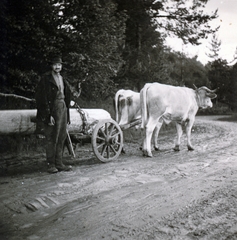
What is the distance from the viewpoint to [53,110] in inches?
220

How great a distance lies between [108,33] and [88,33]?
43.1 inches

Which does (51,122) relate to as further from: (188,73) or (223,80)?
(188,73)

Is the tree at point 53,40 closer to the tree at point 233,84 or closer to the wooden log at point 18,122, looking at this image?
the wooden log at point 18,122

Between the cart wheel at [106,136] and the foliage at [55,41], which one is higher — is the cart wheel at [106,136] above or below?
below

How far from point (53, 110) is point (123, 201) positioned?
8.14 feet

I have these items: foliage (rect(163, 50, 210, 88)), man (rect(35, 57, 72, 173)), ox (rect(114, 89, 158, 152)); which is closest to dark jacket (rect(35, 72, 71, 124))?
man (rect(35, 57, 72, 173))

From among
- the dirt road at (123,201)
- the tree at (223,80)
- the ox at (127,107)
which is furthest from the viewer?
the tree at (223,80)

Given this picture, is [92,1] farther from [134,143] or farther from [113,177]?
[113,177]

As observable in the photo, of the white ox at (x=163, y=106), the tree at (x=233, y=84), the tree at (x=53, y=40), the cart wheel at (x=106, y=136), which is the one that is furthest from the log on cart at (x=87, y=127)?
the tree at (x=233, y=84)

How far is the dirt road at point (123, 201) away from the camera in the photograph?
3.03 meters

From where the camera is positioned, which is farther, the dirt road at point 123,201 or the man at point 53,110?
the man at point 53,110

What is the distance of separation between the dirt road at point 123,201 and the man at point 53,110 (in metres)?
0.40

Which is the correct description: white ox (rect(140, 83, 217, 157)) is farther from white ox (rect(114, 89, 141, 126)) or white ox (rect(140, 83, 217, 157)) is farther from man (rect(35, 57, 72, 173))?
man (rect(35, 57, 72, 173))

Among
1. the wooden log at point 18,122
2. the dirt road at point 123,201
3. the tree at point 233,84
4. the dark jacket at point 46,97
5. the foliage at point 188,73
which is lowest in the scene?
the dirt road at point 123,201
